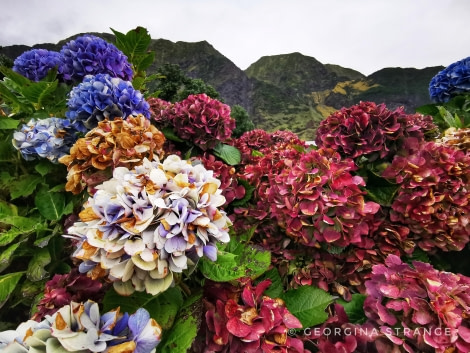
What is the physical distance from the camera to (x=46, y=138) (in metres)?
1.15

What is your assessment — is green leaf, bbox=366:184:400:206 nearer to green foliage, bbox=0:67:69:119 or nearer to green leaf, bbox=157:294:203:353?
green leaf, bbox=157:294:203:353

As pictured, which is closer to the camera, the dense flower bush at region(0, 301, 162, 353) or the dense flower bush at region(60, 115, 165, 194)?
the dense flower bush at region(0, 301, 162, 353)

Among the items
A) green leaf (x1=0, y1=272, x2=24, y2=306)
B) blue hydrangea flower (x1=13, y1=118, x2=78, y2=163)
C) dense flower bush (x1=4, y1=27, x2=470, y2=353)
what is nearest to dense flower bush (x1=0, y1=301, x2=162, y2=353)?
dense flower bush (x1=4, y1=27, x2=470, y2=353)

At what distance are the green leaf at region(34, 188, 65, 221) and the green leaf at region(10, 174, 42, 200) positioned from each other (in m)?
0.05

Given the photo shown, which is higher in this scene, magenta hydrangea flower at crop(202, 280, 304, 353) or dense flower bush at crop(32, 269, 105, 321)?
dense flower bush at crop(32, 269, 105, 321)

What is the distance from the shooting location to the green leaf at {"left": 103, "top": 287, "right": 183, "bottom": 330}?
27.1 inches

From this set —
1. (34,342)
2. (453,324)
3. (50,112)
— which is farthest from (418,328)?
(50,112)

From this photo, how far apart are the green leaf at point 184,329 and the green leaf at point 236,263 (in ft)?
0.29

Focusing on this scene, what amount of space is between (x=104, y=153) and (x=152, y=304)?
1.62 feet

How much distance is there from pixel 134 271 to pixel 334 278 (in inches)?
28.6

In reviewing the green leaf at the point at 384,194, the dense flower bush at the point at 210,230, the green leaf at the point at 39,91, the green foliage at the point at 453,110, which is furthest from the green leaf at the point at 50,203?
the green foliage at the point at 453,110

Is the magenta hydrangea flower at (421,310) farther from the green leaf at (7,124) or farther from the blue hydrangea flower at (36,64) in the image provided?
the blue hydrangea flower at (36,64)

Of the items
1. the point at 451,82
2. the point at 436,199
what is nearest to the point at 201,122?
the point at 436,199

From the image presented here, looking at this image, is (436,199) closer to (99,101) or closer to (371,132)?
Result: (371,132)
